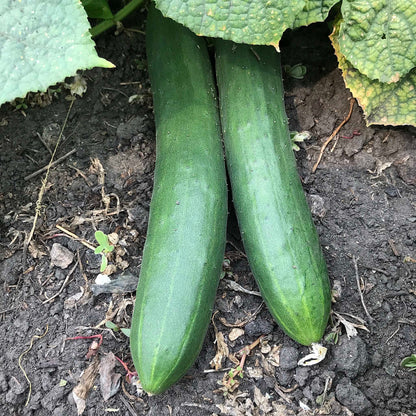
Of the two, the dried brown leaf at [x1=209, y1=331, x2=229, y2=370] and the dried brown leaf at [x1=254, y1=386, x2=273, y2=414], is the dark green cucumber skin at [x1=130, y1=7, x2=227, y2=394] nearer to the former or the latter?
the dried brown leaf at [x1=209, y1=331, x2=229, y2=370]

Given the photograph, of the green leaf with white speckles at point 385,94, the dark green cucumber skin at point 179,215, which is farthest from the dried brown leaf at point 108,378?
the green leaf with white speckles at point 385,94

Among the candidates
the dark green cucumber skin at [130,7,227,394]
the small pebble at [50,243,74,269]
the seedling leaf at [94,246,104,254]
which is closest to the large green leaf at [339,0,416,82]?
the dark green cucumber skin at [130,7,227,394]

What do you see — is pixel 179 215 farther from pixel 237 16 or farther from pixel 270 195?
pixel 237 16

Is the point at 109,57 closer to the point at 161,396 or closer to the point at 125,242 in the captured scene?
the point at 125,242

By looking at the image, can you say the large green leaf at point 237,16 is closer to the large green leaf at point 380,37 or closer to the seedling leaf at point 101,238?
the large green leaf at point 380,37

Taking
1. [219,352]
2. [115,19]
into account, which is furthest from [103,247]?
[115,19]

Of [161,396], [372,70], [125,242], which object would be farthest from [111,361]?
[372,70]
